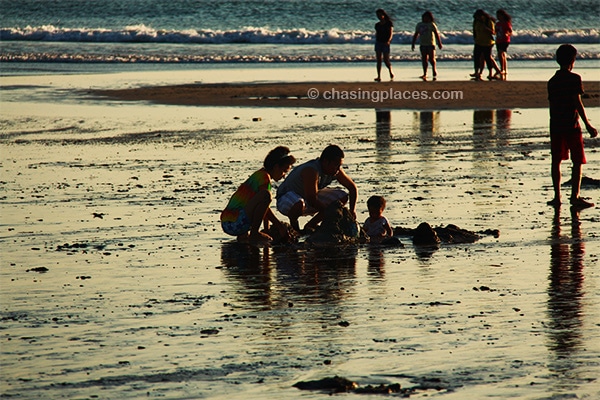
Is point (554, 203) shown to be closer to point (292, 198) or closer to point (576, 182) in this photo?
point (576, 182)

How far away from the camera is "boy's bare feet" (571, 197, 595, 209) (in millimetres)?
11766

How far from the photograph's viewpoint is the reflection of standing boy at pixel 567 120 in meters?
11.9

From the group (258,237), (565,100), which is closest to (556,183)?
(565,100)

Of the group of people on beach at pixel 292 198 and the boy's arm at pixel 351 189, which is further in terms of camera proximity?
the boy's arm at pixel 351 189

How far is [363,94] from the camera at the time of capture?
25469mm

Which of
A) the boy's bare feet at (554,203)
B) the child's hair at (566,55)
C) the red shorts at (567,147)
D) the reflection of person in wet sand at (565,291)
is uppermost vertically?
the child's hair at (566,55)

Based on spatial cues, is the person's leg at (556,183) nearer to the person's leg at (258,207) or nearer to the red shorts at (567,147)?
the red shorts at (567,147)

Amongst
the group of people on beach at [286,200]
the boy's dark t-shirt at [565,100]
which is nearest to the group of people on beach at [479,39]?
the boy's dark t-shirt at [565,100]

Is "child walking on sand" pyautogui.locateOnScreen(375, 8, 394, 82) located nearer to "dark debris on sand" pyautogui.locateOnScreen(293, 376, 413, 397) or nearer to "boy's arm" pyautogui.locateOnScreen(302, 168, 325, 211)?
"boy's arm" pyautogui.locateOnScreen(302, 168, 325, 211)

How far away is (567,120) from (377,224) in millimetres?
3371

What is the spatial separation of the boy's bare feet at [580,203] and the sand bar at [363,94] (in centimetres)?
1097

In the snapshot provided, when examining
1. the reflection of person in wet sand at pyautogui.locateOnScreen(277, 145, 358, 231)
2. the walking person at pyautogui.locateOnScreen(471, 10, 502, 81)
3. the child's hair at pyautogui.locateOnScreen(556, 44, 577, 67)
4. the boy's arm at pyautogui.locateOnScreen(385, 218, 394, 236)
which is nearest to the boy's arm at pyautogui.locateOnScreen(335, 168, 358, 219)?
the reflection of person in wet sand at pyautogui.locateOnScreen(277, 145, 358, 231)

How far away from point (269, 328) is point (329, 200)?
11.6 feet

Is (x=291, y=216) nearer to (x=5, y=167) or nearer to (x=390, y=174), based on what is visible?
(x=390, y=174)
